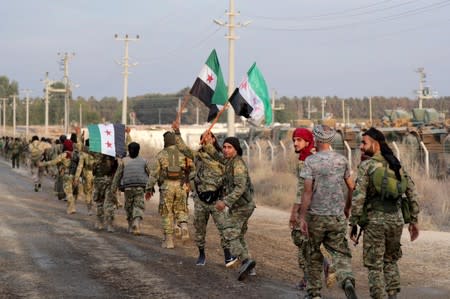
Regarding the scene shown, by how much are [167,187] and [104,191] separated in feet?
9.97

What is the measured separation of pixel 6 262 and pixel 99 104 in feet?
607

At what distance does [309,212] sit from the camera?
723 centimetres

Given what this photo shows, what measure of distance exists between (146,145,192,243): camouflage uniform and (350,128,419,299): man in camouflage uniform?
16.0 ft

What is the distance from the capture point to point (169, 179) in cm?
1166

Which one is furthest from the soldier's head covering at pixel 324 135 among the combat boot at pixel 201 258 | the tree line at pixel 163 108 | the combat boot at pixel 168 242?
the tree line at pixel 163 108

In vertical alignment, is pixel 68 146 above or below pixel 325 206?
above

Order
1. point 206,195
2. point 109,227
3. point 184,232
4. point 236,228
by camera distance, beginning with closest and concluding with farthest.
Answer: point 236,228
point 206,195
point 184,232
point 109,227

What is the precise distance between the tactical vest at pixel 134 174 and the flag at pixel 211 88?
1.70m

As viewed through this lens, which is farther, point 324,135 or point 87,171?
point 87,171

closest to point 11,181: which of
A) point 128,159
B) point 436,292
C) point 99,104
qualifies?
point 128,159

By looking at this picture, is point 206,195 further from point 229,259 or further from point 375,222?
point 375,222

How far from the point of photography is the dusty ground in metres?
8.41

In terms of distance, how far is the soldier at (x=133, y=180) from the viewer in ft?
43.7

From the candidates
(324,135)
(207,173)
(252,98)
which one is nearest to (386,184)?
(324,135)
